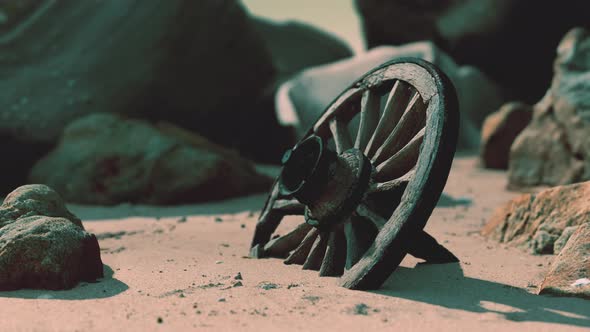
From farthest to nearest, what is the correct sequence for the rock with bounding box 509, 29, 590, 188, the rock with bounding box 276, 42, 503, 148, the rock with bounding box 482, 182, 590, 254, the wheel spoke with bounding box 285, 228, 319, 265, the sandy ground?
the rock with bounding box 276, 42, 503, 148 → the rock with bounding box 509, 29, 590, 188 → the rock with bounding box 482, 182, 590, 254 → the wheel spoke with bounding box 285, 228, 319, 265 → the sandy ground

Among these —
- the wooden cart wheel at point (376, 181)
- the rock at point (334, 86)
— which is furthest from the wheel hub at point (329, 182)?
the rock at point (334, 86)

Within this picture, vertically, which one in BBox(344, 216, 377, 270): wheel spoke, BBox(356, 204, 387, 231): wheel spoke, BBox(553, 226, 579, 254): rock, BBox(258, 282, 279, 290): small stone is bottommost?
BBox(258, 282, 279, 290): small stone

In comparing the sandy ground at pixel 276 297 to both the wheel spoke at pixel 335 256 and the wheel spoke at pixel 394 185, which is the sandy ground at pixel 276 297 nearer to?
the wheel spoke at pixel 335 256

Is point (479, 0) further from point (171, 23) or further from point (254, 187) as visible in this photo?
point (254, 187)

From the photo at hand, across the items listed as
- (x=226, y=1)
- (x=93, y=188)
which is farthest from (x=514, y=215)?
(x=226, y=1)

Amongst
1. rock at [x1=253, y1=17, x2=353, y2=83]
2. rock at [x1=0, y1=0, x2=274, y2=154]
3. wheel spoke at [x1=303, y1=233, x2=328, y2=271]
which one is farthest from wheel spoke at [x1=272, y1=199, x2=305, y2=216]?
rock at [x1=253, y1=17, x2=353, y2=83]

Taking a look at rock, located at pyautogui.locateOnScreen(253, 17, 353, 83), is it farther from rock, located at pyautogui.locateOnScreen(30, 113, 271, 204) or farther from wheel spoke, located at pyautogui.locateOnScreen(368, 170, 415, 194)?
wheel spoke, located at pyautogui.locateOnScreen(368, 170, 415, 194)

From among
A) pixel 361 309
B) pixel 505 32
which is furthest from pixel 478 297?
pixel 505 32
